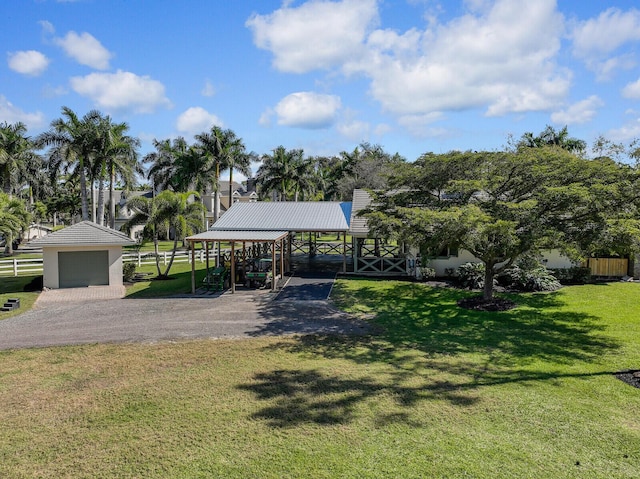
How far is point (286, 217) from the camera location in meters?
A: 24.0

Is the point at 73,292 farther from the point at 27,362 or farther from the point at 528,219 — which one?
the point at 528,219

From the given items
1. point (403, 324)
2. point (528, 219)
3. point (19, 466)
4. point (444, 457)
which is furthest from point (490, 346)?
point (19, 466)

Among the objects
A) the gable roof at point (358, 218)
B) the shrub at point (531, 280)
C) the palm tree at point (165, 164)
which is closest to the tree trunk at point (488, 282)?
the shrub at point (531, 280)

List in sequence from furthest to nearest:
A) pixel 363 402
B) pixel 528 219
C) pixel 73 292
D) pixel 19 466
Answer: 1. pixel 73 292
2. pixel 528 219
3. pixel 363 402
4. pixel 19 466

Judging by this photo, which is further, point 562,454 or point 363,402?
point 363,402

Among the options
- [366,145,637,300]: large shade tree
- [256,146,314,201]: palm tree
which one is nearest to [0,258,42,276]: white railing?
[366,145,637,300]: large shade tree

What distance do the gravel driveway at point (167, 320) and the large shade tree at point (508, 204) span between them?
4149 mm

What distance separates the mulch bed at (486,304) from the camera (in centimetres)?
1494

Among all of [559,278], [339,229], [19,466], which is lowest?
[19,466]

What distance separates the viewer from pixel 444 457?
588 centimetres

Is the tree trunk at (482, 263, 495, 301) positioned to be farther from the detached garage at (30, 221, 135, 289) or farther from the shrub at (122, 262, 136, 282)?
the shrub at (122, 262, 136, 282)

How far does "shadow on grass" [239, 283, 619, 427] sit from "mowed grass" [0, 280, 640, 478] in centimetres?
5

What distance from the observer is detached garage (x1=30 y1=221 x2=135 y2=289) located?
19938 mm

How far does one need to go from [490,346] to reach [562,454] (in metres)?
5.23
